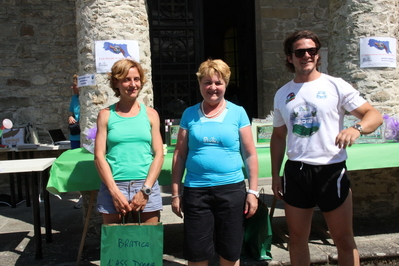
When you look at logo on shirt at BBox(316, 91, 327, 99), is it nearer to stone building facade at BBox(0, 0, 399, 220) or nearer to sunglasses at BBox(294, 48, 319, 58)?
sunglasses at BBox(294, 48, 319, 58)

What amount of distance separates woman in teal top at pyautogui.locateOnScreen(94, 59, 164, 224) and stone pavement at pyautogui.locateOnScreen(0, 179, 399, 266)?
106cm

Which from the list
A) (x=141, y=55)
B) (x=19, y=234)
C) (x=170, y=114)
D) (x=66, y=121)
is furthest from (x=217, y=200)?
(x=66, y=121)

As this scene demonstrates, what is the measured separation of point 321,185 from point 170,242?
1935 mm

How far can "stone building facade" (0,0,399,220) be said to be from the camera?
12.6 feet

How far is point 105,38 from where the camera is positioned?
3750 millimetres

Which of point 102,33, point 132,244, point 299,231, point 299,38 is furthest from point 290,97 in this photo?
point 102,33

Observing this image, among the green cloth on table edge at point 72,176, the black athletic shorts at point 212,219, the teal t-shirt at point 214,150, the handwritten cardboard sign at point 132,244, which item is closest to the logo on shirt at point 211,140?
the teal t-shirt at point 214,150

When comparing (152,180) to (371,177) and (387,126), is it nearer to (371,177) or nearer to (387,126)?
(387,126)

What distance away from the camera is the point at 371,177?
425 cm

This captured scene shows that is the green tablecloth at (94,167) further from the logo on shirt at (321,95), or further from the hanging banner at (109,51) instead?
the logo on shirt at (321,95)

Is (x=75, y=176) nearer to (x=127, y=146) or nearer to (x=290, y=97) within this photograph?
(x=127, y=146)

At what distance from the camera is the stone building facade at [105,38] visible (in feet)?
12.6

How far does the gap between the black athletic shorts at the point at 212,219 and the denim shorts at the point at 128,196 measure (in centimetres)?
23

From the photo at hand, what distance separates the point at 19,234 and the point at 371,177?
3844 millimetres
